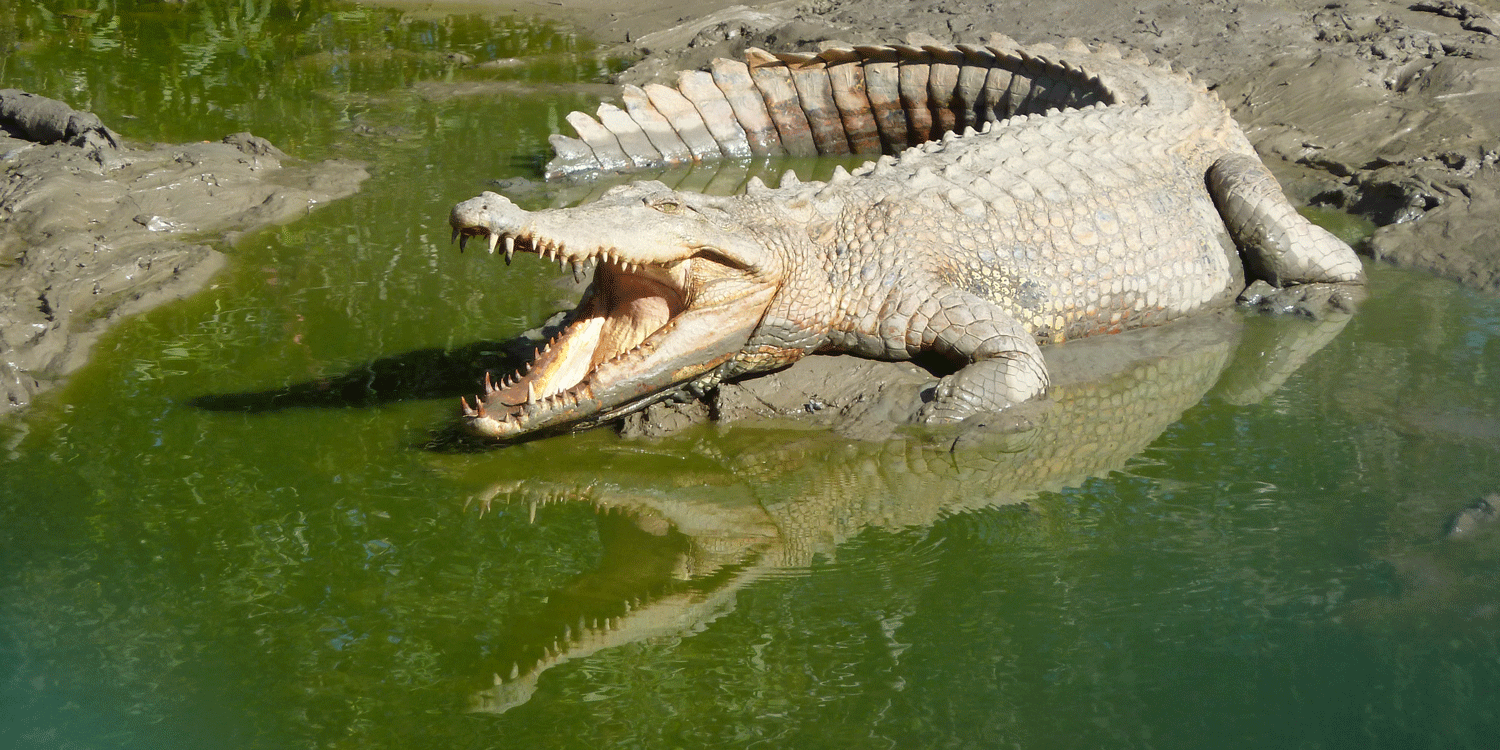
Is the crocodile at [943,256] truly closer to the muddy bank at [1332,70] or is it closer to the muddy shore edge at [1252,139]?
the muddy bank at [1332,70]

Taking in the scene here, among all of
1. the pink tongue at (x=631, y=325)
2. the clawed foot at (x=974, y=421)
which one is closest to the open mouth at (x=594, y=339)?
the pink tongue at (x=631, y=325)

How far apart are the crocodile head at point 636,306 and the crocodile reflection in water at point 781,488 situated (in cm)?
27

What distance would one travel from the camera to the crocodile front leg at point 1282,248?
19.5ft

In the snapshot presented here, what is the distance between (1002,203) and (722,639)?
2720mm

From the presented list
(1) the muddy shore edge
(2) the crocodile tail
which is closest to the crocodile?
(2) the crocodile tail

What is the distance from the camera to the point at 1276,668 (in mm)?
3068

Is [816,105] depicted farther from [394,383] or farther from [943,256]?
[394,383]

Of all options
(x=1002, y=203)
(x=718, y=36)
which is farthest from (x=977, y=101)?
(x=718, y=36)

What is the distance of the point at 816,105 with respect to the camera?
859 centimetres

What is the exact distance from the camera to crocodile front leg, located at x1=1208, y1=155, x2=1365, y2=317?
19.5ft

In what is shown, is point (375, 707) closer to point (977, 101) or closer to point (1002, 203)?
point (1002, 203)

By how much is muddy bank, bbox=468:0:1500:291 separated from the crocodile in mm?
990

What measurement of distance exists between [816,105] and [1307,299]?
3926 millimetres

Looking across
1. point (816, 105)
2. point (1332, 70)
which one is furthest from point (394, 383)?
point (1332, 70)
